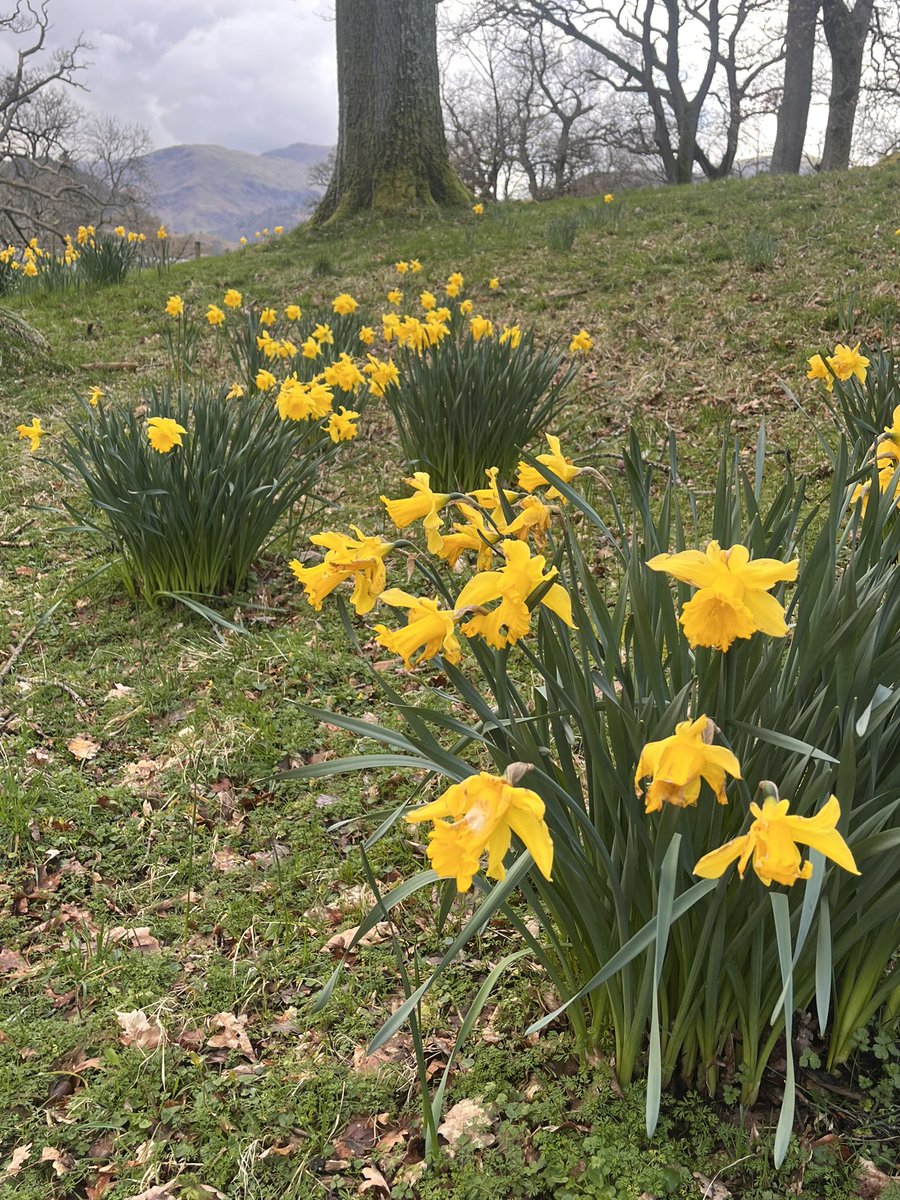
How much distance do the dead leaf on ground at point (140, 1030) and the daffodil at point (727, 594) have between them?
1424mm

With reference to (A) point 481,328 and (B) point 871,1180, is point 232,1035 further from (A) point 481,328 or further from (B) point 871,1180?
(A) point 481,328

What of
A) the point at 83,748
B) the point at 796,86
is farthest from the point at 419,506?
the point at 796,86

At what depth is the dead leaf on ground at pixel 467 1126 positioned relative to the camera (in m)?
1.44

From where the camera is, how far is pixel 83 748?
8.61 ft

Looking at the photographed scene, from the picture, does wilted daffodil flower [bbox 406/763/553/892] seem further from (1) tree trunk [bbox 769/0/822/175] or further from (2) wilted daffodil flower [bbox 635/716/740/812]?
(1) tree trunk [bbox 769/0/822/175]

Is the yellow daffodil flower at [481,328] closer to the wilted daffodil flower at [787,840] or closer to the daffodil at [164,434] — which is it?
the daffodil at [164,434]

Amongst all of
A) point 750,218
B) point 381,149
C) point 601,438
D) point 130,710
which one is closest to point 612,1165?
point 130,710

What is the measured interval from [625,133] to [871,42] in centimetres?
827

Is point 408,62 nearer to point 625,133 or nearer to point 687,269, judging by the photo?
point 687,269

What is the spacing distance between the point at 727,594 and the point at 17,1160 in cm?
159

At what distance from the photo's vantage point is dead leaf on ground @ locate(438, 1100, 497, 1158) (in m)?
1.44

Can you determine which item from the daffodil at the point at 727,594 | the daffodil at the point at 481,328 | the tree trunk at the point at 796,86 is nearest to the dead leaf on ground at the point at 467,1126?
the daffodil at the point at 727,594

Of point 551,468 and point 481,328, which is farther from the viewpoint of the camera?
point 481,328

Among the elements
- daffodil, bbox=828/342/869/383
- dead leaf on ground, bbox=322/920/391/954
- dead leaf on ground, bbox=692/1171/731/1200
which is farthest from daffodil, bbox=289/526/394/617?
daffodil, bbox=828/342/869/383
